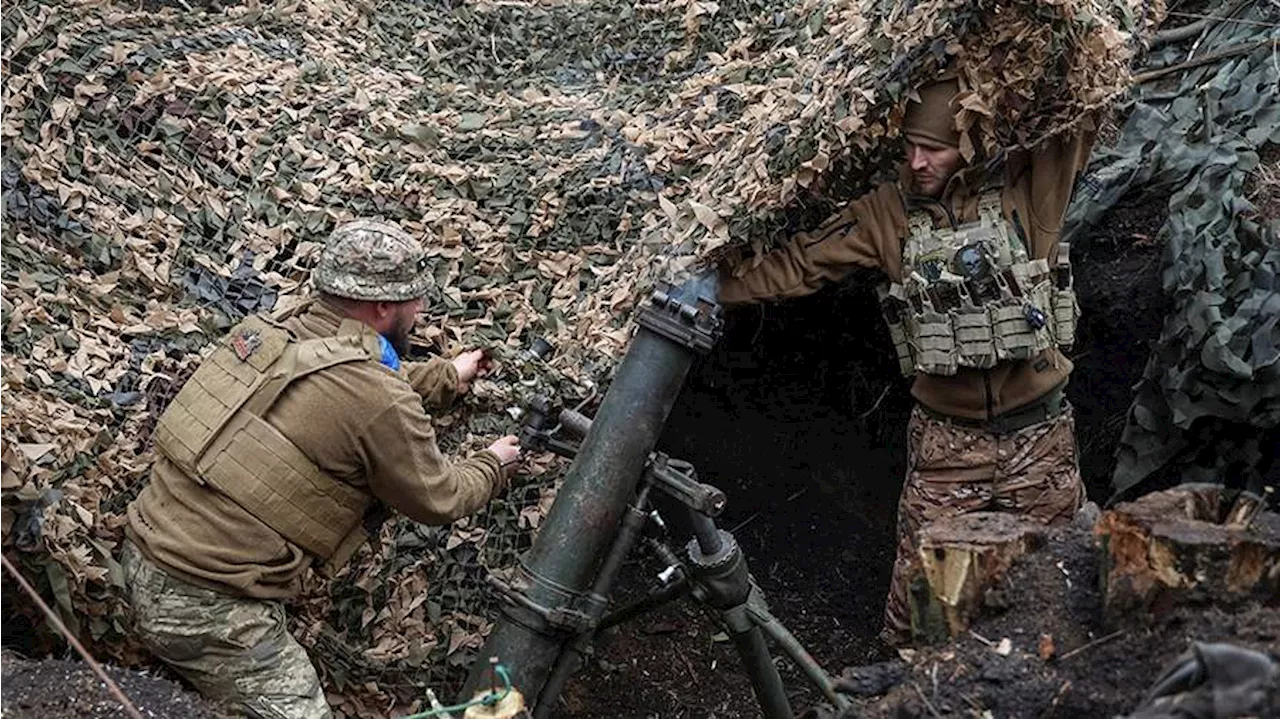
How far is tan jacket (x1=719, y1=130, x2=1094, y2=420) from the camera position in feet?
17.1

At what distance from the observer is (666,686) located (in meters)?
6.83

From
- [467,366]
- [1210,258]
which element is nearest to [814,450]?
[1210,258]

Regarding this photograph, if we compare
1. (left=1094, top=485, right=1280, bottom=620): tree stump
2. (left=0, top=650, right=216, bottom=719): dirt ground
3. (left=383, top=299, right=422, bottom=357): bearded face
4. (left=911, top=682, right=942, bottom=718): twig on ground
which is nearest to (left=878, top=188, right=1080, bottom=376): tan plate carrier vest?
(left=383, top=299, right=422, bottom=357): bearded face

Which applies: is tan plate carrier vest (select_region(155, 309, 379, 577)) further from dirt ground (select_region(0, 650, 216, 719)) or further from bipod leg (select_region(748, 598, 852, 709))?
bipod leg (select_region(748, 598, 852, 709))

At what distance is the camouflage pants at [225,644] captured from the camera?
468cm

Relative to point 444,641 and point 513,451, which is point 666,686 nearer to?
point 444,641

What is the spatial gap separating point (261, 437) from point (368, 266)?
0.66m

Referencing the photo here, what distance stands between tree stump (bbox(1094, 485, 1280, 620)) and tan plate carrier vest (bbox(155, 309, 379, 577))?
2448 millimetres

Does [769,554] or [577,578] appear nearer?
[577,578]

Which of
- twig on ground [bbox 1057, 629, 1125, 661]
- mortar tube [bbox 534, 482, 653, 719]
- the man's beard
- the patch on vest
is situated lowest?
mortar tube [bbox 534, 482, 653, 719]

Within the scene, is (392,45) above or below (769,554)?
above

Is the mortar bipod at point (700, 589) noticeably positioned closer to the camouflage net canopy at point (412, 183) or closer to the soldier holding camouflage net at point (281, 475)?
the soldier holding camouflage net at point (281, 475)

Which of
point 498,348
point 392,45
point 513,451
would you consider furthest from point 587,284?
point 392,45

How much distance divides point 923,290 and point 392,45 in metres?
4.07
